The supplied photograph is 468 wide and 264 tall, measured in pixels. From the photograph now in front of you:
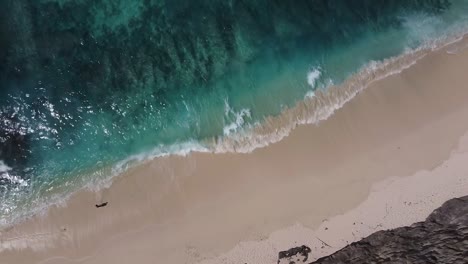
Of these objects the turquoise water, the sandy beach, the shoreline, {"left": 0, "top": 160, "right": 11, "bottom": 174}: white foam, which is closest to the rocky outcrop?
the sandy beach

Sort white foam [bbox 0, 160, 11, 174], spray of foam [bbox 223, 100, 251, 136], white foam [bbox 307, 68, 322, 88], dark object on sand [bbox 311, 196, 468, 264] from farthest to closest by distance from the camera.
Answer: white foam [bbox 307, 68, 322, 88], white foam [bbox 0, 160, 11, 174], spray of foam [bbox 223, 100, 251, 136], dark object on sand [bbox 311, 196, 468, 264]

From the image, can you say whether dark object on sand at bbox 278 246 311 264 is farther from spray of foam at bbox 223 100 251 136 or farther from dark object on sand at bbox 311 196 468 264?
spray of foam at bbox 223 100 251 136

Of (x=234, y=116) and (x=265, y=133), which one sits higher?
(x=234, y=116)

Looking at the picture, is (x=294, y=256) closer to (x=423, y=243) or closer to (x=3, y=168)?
(x=423, y=243)

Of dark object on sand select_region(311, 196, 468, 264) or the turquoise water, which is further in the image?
the turquoise water

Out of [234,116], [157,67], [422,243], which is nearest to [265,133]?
[234,116]

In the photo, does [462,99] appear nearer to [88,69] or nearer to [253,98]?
[253,98]

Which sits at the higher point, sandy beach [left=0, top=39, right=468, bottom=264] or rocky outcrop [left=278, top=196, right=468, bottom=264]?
sandy beach [left=0, top=39, right=468, bottom=264]

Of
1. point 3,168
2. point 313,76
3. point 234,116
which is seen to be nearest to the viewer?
point 3,168
